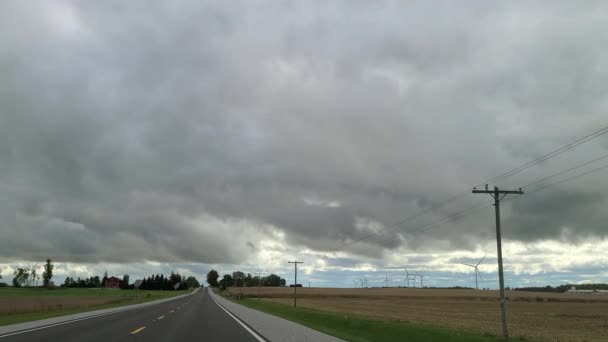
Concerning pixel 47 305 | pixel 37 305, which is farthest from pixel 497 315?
pixel 37 305

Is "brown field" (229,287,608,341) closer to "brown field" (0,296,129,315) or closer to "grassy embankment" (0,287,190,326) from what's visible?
"grassy embankment" (0,287,190,326)

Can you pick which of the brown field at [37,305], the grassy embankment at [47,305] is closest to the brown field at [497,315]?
the grassy embankment at [47,305]

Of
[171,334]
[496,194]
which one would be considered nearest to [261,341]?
[171,334]

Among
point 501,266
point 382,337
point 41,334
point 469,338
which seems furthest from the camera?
point 501,266

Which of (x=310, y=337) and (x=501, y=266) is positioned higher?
(x=501, y=266)

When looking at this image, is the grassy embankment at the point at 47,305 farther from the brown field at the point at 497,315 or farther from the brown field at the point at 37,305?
the brown field at the point at 497,315

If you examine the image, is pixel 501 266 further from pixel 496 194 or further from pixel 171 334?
pixel 171 334

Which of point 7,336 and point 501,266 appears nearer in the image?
point 7,336

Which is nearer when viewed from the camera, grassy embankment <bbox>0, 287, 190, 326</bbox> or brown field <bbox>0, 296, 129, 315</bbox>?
grassy embankment <bbox>0, 287, 190, 326</bbox>

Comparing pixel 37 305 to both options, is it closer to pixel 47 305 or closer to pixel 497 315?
pixel 47 305

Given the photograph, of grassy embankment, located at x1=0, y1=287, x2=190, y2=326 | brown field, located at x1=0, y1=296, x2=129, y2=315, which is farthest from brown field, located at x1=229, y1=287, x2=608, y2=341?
brown field, located at x1=0, y1=296, x2=129, y2=315

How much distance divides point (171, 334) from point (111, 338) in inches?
107

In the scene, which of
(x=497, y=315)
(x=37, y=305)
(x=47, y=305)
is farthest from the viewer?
(x=497, y=315)

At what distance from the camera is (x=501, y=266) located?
26969 millimetres
